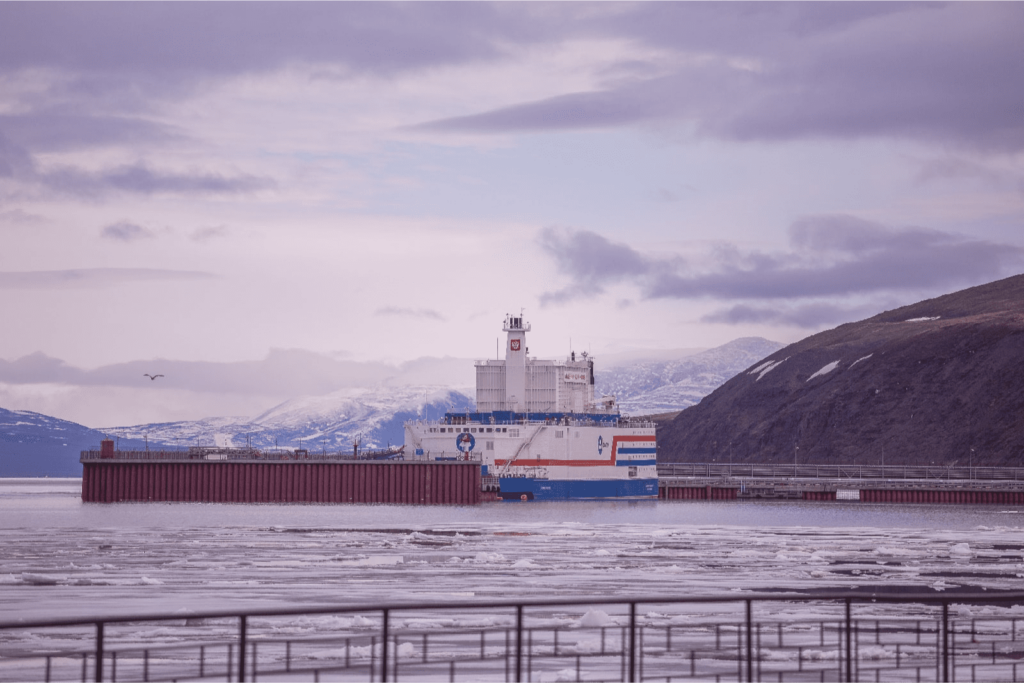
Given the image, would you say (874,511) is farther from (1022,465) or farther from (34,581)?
(34,581)

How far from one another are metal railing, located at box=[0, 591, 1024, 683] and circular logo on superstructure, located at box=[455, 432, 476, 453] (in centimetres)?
8153

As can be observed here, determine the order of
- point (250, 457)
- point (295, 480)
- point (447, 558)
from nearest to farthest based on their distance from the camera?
point (447, 558), point (295, 480), point (250, 457)

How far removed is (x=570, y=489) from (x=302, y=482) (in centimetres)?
2213

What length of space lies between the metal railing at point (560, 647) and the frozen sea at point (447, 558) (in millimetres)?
3728

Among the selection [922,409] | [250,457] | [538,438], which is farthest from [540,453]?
[922,409]

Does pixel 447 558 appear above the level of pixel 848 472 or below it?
below

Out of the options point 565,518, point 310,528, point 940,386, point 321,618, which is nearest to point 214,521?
point 310,528

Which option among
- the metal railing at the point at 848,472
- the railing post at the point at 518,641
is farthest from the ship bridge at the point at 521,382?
the railing post at the point at 518,641

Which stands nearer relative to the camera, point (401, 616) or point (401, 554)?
point (401, 616)

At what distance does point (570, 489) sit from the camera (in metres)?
116

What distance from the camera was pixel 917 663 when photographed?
23.6m

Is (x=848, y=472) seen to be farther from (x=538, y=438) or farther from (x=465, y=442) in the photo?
(x=465, y=442)

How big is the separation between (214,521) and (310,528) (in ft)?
38.6

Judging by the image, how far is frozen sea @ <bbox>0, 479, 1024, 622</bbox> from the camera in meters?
36.7
